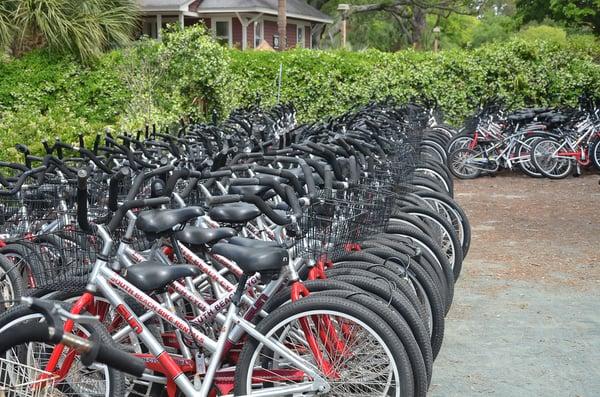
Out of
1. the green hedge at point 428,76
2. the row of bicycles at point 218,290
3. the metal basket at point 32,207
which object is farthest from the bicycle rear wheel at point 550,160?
the metal basket at point 32,207

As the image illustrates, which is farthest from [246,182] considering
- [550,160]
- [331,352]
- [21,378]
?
[550,160]

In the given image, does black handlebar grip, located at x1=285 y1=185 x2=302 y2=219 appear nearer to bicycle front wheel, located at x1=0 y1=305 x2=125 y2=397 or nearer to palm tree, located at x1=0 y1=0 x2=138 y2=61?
bicycle front wheel, located at x1=0 y1=305 x2=125 y2=397

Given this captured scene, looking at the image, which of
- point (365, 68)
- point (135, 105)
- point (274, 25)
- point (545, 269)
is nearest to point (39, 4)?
point (135, 105)

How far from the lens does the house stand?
27.8 metres

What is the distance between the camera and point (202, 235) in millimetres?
3527

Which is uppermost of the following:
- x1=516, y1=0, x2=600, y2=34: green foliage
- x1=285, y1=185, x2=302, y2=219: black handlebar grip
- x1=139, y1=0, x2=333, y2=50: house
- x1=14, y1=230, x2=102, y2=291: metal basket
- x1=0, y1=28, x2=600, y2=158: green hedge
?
x1=139, y1=0, x2=333, y2=50: house

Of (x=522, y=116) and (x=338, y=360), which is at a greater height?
(x=522, y=116)

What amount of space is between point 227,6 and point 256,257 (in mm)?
26786

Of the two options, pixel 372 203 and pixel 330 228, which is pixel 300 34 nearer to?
pixel 372 203

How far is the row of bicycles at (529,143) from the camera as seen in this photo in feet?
39.5

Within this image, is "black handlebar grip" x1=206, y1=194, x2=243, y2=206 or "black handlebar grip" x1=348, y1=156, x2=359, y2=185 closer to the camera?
"black handlebar grip" x1=206, y1=194, x2=243, y2=206

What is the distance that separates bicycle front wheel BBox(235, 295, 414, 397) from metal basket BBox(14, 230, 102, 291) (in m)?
0.79

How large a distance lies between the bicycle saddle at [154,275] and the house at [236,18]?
24.3 m

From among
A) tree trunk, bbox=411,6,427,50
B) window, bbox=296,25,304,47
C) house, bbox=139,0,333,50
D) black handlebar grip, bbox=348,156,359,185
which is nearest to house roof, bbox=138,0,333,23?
house, bbox=139,0,333,50
